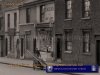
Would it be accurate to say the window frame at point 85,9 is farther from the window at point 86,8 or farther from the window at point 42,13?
the window at point 42,13

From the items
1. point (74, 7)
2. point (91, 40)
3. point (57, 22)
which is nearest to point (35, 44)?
point (57, 22)

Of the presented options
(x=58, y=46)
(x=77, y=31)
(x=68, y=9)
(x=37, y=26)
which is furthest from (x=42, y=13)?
(x=77, y=31)

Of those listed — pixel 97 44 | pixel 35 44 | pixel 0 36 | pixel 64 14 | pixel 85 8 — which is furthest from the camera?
pixel 0 36

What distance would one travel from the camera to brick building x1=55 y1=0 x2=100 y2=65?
3509cm

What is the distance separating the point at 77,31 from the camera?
125 feet

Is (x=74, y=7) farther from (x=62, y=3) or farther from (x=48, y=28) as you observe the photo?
(x=48, y=28)

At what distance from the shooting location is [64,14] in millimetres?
40531

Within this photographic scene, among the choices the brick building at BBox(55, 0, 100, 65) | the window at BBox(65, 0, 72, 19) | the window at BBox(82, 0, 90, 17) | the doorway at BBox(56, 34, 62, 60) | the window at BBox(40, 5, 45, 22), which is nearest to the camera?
the brick building at BBox(55, 0, 100, 65)

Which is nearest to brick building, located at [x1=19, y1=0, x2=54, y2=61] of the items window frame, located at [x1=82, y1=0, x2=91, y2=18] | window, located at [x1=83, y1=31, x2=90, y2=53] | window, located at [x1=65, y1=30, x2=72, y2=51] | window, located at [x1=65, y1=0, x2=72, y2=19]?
window, located at [x1=65, y1=0, x2=72, y2=19]

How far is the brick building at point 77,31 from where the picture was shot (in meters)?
35.1

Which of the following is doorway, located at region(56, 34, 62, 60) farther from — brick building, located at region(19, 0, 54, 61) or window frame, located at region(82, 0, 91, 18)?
window frame, located at region(82, 0, 91, 18)

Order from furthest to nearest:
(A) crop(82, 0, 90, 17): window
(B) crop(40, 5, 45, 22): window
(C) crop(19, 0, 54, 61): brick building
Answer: (B) crop(40, 5, 45, 22): window
(C) crop(19, 0, 54, 61): brick building
(A) crop(82, 0, 90, 17): window

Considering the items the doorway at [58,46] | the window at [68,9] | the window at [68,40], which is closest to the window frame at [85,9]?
the window at [68,9]

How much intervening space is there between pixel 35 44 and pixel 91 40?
1336cm
